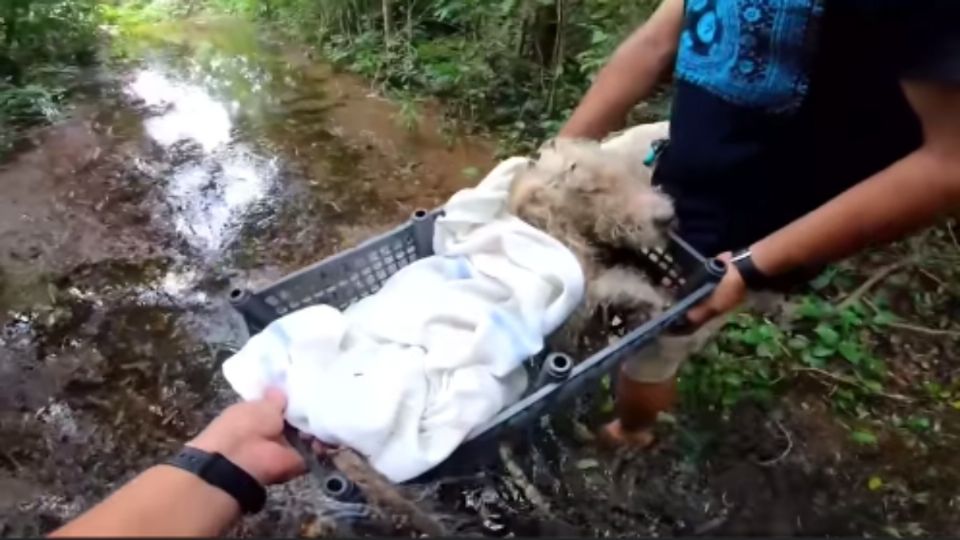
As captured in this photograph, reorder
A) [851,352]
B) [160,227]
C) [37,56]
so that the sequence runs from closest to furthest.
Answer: [851,352], [160,227], [37,56]

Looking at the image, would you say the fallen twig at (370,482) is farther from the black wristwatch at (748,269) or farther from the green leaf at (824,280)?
the green leaf at (824,280)

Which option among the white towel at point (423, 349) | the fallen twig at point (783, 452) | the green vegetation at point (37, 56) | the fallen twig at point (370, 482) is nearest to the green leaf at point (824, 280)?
the fallen twig at point (783, 452)

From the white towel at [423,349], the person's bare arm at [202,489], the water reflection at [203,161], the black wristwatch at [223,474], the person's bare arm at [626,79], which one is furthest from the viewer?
the water reflection at [203,161]

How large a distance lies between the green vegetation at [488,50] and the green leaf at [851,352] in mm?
1189

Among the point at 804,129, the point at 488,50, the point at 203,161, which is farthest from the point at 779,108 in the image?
the point at 488,50

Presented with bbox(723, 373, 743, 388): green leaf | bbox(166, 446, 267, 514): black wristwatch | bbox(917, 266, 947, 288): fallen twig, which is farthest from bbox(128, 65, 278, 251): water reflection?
bbox(917, 266, 947, 288): fallen twig

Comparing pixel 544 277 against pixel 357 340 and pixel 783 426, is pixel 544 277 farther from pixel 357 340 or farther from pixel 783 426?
pixel 783 426

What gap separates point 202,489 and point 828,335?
2.18 m

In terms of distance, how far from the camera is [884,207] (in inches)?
59.7

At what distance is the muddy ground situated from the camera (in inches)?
89.4

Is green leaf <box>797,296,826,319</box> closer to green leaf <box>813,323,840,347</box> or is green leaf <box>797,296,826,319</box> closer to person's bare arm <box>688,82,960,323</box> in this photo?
green leaf <box>813,323,840,347</box>

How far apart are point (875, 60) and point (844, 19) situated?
0.09 meters

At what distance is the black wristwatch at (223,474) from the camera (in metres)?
1.17

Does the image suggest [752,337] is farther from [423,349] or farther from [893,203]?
[423,349]
